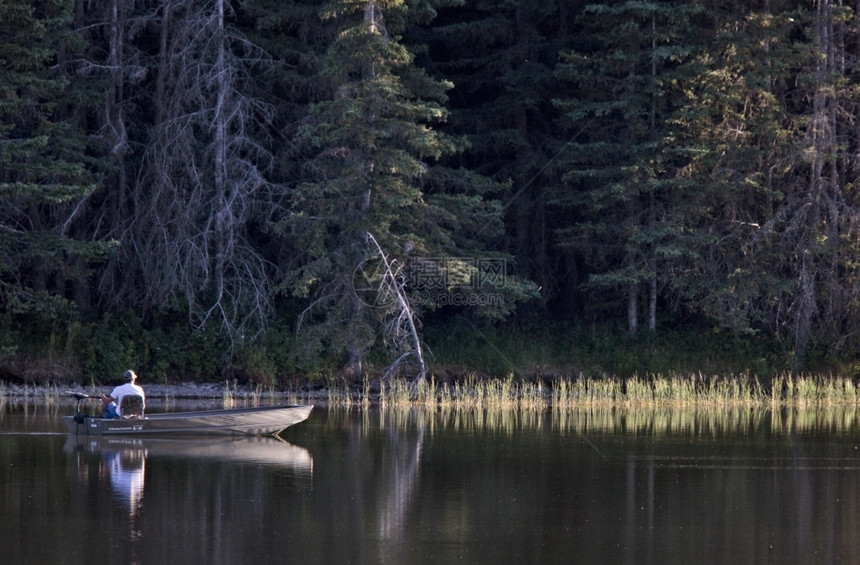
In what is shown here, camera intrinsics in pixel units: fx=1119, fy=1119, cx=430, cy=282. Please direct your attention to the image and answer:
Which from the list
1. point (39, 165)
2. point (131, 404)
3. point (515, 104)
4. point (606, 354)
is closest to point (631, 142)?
point (515, 104)

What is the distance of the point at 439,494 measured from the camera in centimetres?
1459

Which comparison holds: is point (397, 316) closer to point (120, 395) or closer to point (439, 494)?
point (120, 395)

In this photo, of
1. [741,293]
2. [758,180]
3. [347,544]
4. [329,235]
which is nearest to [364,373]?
[329,235]

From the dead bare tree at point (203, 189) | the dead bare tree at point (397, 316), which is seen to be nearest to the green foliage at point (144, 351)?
the dead bare tree at point (203, 189)

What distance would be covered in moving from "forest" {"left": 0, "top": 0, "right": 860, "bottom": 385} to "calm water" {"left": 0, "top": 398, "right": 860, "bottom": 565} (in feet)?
18.3

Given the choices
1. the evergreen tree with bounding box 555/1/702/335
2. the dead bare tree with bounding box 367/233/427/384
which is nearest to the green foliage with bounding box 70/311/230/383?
the dead bare tree with bounding box 367/233/427/384

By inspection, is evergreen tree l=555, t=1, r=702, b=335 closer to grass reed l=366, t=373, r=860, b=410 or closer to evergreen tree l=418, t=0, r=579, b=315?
evergreen tree l=418, t=0, r=579, b=315

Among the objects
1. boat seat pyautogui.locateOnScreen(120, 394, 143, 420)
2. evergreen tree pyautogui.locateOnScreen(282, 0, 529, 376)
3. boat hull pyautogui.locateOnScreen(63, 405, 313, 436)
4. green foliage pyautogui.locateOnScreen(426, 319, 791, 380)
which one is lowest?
boat hull pyautogui.locateOnScreen(63, 405, 313, 436)

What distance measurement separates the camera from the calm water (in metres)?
11.5

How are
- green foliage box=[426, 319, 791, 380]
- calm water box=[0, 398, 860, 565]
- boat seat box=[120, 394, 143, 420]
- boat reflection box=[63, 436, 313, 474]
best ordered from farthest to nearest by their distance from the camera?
green foliage box=[426, 319, 791, 380] < boat seat box=[120, 394, 143, 420] < boat reflection box=[63, 436, 313, 474] < calm water box=[0, 398, 860, 565]

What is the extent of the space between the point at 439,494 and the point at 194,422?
20.4 ft

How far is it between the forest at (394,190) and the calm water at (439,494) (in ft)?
18.3

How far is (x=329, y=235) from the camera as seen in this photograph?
2680cm

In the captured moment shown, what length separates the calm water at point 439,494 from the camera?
1150 cm
